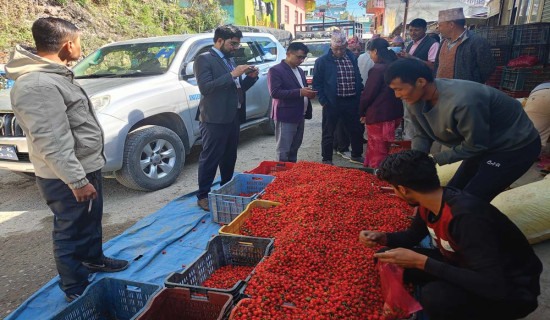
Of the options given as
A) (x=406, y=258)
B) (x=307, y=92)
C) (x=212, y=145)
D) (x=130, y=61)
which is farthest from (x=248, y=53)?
(x=406, y=258)

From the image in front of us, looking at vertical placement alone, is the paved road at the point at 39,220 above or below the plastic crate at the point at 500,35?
below

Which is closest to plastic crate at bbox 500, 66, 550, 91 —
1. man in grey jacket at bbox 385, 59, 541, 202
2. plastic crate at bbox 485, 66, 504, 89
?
plastic crate at bbox 485, 66, 504, 89

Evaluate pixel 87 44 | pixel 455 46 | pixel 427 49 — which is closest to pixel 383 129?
pixel 455 46

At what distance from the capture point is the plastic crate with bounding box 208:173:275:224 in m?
3.96

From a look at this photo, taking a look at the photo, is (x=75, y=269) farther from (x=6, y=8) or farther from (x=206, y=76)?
(x=6, y=8)

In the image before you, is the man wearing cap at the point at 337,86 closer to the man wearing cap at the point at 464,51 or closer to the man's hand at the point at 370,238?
the man wearing cap at the point at 464,51

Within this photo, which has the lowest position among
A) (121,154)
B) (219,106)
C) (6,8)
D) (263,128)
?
(263,128)

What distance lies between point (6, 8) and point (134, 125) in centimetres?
809

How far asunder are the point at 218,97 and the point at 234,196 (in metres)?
1.18

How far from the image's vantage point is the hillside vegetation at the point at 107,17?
9953 millimetres

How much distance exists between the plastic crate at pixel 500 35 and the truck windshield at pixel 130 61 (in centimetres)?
598

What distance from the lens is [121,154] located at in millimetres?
4766

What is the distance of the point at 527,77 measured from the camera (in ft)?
19.9

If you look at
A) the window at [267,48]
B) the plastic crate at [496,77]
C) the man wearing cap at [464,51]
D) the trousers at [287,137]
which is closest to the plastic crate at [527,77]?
the plastic crate at [496,77]
